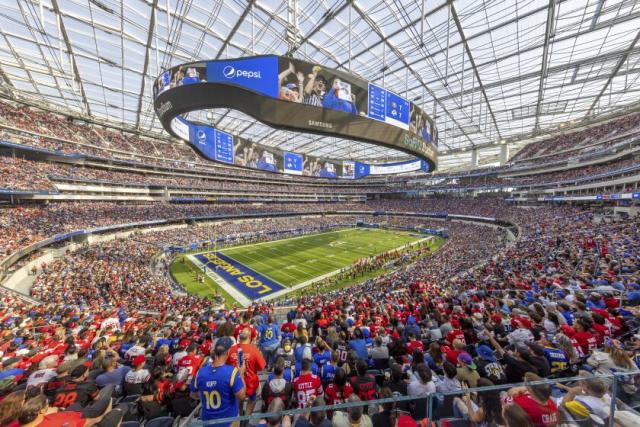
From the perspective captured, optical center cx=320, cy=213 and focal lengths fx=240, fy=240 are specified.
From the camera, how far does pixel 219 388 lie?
2.62 metres

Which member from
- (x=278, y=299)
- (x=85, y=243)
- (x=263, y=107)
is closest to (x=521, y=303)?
(x=263, y=107)

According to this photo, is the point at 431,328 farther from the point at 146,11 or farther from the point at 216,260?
the point at 216,260

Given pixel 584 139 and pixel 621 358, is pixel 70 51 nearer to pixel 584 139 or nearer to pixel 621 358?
pixel 621 358

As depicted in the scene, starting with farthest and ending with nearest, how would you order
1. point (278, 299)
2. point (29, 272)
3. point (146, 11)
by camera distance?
1. point (278, 299)
2. point (29, 272)
3. point (146, 11)

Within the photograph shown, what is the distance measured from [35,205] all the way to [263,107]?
112 feet

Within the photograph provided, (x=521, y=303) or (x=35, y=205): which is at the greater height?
(x=35, y=205)

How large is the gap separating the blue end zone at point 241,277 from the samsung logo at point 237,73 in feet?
57.4

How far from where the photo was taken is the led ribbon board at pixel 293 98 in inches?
254

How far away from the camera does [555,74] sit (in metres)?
20.2

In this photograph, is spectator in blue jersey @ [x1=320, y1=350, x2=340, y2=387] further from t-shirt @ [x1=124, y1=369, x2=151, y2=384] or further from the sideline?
the sideline

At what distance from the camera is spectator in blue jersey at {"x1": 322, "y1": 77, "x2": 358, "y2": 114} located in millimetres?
7266

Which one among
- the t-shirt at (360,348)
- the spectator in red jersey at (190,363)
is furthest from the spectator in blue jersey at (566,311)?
the spectator in red jersey at (190,363)

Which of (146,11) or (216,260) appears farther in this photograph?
(216,260)

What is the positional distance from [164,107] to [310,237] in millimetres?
37748
